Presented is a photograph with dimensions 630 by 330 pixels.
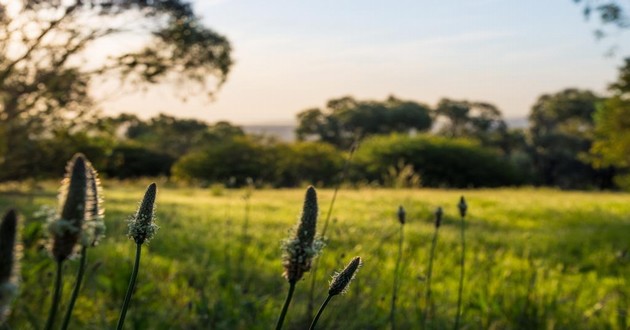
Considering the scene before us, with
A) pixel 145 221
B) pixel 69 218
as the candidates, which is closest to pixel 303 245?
pixel 145 221

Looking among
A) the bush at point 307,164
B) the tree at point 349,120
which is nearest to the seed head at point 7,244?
the bush at point 307,164

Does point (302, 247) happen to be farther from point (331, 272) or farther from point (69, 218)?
point (331, 272)

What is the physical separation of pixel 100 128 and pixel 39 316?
9081mm

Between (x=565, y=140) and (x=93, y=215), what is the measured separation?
69.4 meters

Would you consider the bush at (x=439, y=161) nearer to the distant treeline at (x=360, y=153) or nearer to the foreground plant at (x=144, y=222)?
the distant treeline at (x=360, y=153)

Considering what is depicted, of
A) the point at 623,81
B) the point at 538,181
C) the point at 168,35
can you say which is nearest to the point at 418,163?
the point at 538,181

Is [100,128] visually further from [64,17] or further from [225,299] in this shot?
[225,299]

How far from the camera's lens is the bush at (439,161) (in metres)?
50.7

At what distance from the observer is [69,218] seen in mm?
867

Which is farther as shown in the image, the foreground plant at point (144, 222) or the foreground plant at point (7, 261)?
the foreground plant at point (144, 222)

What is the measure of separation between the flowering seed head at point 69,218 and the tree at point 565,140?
59.6 meters

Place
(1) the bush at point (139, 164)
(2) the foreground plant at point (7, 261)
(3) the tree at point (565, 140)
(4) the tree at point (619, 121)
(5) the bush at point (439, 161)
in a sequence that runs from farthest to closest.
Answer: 1. (3) the tree at point (565, 140)
2. (1) the bush at point (139, 164)
3. (5) the bush at point (439, 161)
4. (4) the tree at point (619, 121)
5. (2) the foreground plant at point (7, 261)

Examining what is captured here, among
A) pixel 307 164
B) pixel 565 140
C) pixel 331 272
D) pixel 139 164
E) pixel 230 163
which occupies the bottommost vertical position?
pixel 331 272

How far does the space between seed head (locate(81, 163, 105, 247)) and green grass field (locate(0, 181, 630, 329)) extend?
398 mm
